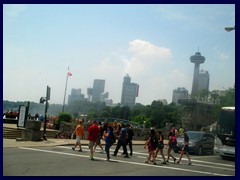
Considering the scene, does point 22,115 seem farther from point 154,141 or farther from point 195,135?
point 154,141

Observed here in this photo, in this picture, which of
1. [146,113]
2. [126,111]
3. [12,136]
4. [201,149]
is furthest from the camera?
[126,111]

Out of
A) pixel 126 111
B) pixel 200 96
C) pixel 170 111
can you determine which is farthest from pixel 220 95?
pixel 126 111

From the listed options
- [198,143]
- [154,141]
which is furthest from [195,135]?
[154,141]

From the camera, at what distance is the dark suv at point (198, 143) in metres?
20.8

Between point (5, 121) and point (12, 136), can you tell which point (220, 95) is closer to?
point (5, 121)

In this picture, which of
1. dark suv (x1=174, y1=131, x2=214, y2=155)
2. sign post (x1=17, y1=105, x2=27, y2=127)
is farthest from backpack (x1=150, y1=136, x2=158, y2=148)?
sign post (x1=17, y1=105, x2=27, y2=127)

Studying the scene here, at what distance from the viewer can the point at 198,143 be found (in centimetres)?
2098

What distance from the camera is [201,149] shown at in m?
21.3

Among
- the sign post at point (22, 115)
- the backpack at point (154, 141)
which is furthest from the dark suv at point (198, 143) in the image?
the sign post at point (22, 115)

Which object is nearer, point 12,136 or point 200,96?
point 12,136

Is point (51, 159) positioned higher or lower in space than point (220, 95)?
lower
